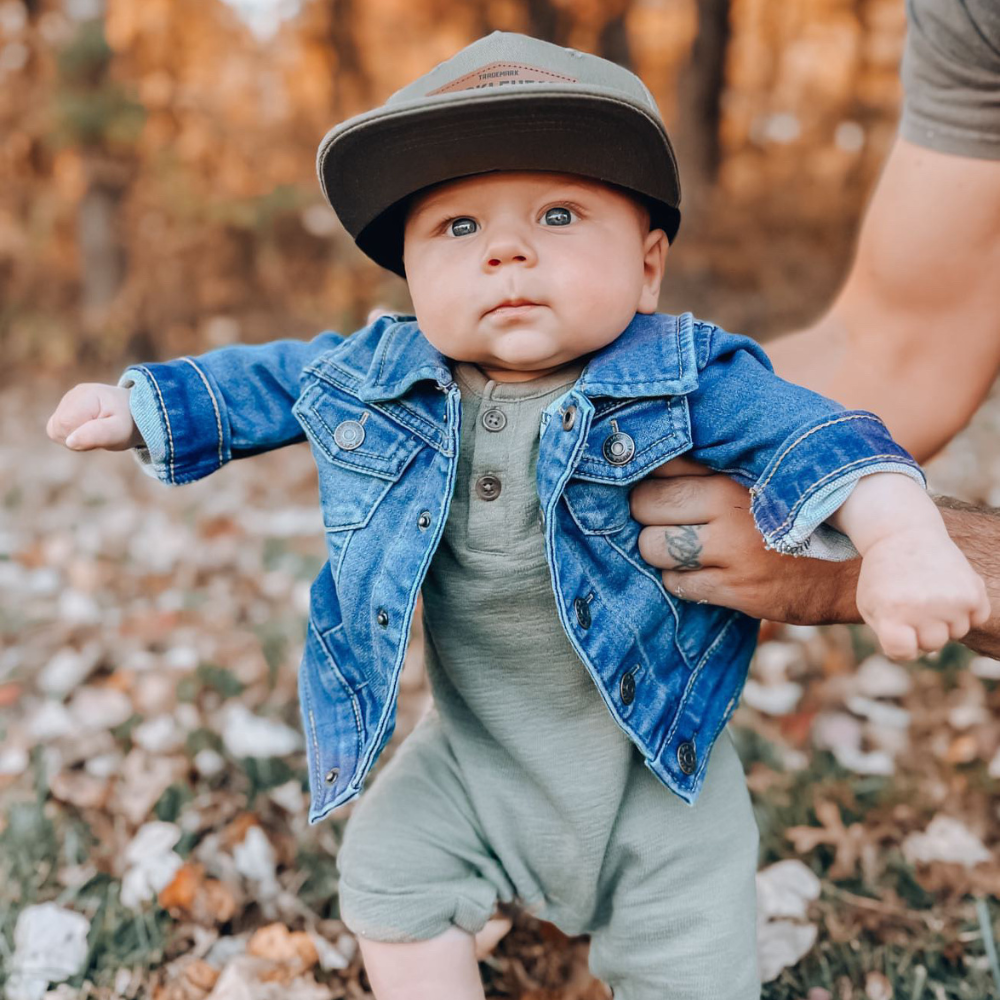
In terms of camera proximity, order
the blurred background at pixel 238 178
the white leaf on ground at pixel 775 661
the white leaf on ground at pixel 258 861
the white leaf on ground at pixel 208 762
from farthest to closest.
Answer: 1. the blurred background at pixel 238 178
2. the white leaf on ground at pixel 775 661
3. the white leaf on ground at pixel 208 762
4. the white leaf on ground at pixel 258 861

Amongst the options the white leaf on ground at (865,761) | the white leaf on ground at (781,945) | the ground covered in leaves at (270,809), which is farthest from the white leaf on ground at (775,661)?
the white leaf on ground at (781,945)

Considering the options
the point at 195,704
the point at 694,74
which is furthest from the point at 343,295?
the point at 195,704

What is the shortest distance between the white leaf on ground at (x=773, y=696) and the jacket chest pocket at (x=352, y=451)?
1.64 meters

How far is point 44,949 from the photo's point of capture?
2.11 m

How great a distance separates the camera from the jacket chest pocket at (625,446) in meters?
1.63

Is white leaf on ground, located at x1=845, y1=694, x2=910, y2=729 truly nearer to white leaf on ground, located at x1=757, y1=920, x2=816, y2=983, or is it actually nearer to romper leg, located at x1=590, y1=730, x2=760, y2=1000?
white leaf on ground, located at x1=757, y1=920, x2=816, y2=983

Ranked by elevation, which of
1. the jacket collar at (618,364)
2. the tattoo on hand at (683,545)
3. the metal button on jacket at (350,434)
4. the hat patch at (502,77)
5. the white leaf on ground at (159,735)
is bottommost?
the white leaf on ground at (159,735)

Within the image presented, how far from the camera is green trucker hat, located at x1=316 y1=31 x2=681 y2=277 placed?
59.6 inches

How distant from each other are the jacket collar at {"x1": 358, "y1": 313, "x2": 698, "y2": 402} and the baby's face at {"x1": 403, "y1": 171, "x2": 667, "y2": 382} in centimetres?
4

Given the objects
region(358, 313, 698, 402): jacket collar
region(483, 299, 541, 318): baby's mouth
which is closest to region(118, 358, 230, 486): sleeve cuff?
region(358, 313, 698, 402): jacket collar

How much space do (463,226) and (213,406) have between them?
482mm

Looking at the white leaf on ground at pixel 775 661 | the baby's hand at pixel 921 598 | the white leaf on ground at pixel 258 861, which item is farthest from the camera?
the white leaf on ground at pixel 775 661

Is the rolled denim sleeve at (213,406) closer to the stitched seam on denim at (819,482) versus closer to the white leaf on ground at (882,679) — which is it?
the stitched seam on denim at (819,482)

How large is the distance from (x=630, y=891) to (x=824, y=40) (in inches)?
462
